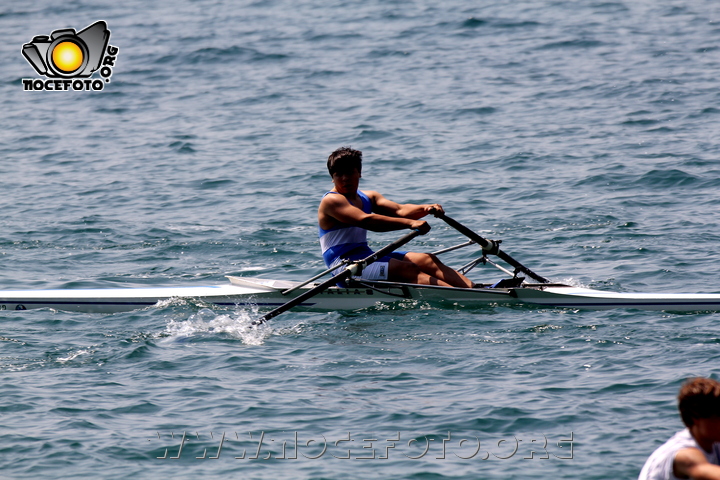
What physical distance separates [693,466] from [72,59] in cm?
1744

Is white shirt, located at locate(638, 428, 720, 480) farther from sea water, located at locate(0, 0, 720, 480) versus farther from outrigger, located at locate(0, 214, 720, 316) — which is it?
outrigger, located at locate(0, 214, 720, 316)

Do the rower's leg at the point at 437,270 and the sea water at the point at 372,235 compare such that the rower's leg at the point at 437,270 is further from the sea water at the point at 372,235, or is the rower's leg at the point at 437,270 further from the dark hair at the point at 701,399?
the dark hair at the point at 701,399

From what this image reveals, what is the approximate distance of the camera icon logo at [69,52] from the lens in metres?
18.4

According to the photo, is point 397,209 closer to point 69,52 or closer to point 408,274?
point 408,274

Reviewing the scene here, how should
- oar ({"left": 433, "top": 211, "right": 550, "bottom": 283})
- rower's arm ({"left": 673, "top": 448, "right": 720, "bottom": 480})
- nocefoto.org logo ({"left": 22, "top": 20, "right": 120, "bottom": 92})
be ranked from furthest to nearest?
nocefoto.org logo ({"left": 22, "top": 20, "right": 120, "bottom": 92}), oar ({"left": 433, "top": 211, "right": 550, "bottom": 283}), rower's arm ({"left": 673, "top": 448, "right": 720, "bottom": 480})

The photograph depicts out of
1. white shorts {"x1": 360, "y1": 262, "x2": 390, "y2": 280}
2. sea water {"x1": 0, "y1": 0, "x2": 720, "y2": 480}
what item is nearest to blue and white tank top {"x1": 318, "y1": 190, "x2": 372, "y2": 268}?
white shorts {"x1": 360, "y1": 262, "x2": 390, "y2": 280}

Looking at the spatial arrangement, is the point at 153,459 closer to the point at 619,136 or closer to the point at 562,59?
the point at 619,136

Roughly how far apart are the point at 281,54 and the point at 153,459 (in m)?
17.7

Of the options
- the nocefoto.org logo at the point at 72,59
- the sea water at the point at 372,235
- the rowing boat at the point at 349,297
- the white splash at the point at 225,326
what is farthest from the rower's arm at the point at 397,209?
the nocefoto.org logo at the point at 72,59

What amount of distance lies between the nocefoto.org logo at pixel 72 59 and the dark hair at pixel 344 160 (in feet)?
38.6

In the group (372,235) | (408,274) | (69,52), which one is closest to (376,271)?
(408,274)

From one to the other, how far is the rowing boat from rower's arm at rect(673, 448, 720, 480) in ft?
14.7

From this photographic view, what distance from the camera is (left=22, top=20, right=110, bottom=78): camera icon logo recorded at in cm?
1844

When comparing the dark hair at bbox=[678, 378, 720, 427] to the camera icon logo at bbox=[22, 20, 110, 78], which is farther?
the camera icon logo at bbox=[22, 20, 110, 78]
